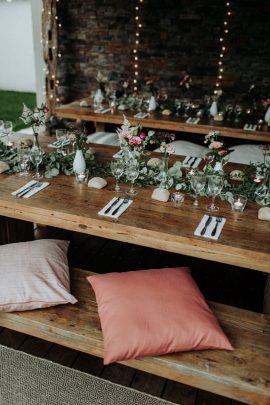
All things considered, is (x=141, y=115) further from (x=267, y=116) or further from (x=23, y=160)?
(x=23, y=160)

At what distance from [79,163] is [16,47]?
7.68 metres

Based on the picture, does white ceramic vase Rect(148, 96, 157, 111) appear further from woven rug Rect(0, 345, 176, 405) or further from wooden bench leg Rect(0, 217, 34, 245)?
woven rug Rect(0, 345, 176, 405)

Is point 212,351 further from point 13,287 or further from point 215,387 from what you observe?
point 13,287

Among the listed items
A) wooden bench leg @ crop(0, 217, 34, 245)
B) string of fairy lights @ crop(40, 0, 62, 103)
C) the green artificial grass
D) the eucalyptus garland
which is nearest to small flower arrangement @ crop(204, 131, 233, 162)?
the eucalyptus garland

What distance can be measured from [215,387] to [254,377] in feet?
0.54

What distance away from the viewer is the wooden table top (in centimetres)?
188

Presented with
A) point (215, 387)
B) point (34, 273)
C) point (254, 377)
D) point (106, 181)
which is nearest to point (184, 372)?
point (215, 387)

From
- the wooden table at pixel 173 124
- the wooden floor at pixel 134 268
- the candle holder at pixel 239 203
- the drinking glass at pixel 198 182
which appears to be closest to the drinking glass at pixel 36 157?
the wooden floor at pixel 134 268

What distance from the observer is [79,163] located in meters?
2.51

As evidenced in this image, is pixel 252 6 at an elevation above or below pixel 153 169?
above

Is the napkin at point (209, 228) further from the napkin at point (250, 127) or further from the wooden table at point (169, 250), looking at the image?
the napkin at point (250, 127)

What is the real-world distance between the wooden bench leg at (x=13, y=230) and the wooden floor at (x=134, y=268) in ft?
0.89

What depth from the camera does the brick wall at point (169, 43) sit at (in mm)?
5109

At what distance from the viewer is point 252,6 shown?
4.94 m
